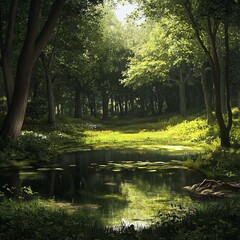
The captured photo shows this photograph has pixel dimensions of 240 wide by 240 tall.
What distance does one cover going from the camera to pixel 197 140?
25875mm

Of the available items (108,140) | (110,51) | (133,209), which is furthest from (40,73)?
(133,209)

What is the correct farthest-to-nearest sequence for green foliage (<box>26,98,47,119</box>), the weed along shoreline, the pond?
green foliage (<box>26,98,47,119</box>) → the pond → the weed along shoreline

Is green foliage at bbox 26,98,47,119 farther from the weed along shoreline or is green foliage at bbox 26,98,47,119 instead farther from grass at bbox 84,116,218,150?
the weed along shoreline

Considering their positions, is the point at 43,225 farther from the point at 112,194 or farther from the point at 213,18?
the point at 213,18

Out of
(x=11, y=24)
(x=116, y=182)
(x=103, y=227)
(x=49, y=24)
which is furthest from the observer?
(x=11, y=24)

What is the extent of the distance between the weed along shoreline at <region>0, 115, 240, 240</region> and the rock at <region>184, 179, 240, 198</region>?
0.39 m

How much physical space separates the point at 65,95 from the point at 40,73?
4017 cm

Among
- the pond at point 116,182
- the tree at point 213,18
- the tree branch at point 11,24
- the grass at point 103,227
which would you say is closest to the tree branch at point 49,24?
the tree branch at point 11,24

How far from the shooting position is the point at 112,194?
427 inches

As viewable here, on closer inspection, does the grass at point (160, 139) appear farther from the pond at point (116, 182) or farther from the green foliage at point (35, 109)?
the green foliage at point (35, 109)

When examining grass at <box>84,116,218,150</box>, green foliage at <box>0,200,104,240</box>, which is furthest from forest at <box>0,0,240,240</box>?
grass at <box>84,116,218,150</box>

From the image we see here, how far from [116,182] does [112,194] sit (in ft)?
5.75

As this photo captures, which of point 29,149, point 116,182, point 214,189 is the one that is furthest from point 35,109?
point 214,189

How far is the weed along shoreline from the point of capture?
21.1ft
